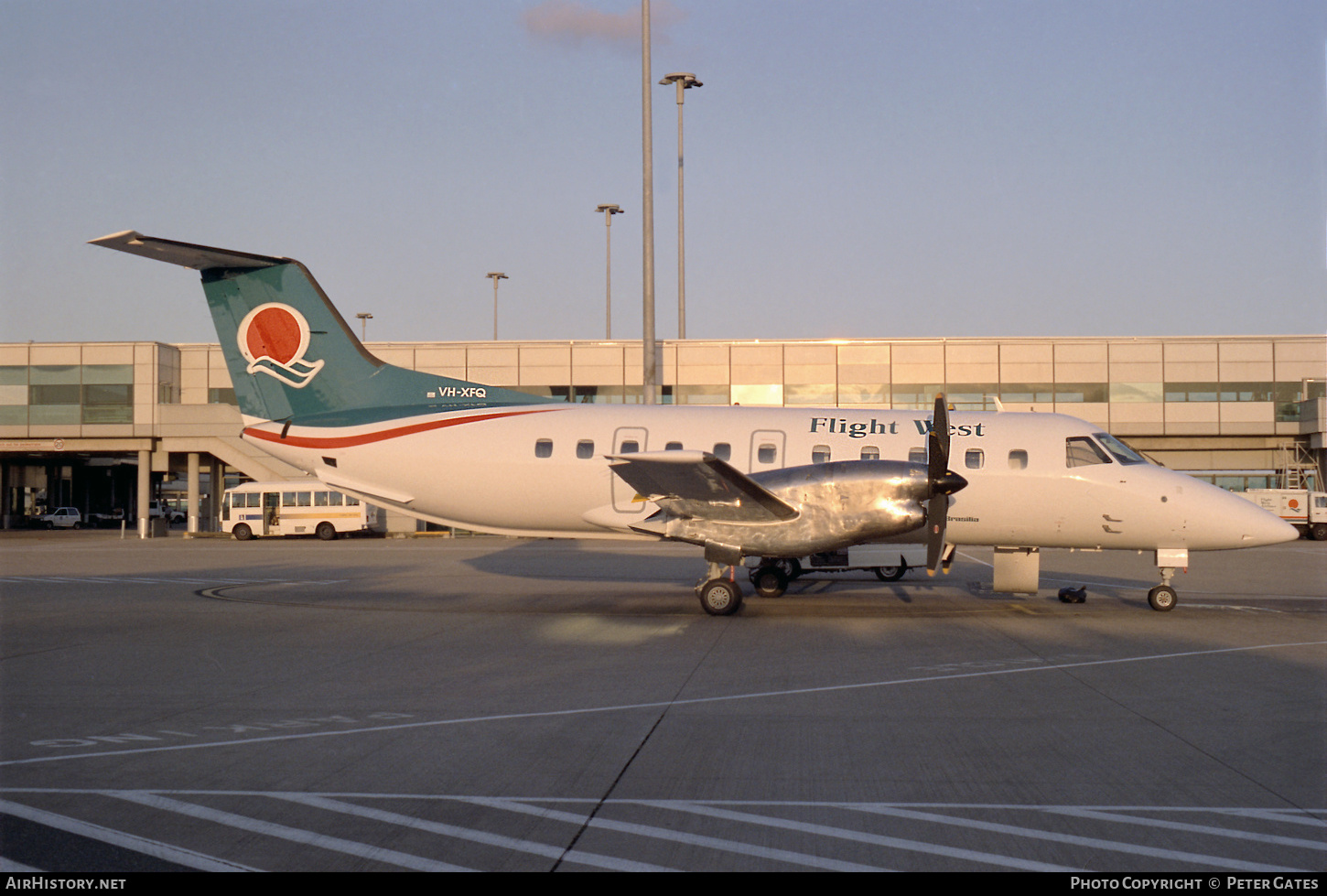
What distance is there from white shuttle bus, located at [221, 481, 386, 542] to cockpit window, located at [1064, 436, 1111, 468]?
33.4 meters

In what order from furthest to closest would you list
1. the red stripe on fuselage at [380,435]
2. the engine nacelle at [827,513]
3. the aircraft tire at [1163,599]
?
the red stripe on fuselage at [380,435] < the aircraft tire at [1163,599] < the engine nacelle at [827,513]

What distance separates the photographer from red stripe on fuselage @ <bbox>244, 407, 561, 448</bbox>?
1734 cm

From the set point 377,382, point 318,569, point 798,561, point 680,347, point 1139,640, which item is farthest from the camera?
point 680,347

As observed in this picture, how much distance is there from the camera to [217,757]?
7121 mm

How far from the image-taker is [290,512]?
43719 mm

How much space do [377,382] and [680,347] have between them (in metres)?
28.5

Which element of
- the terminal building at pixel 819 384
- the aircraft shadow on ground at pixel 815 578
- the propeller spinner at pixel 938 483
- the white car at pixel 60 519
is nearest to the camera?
the propeller spinner at pixel 938 483

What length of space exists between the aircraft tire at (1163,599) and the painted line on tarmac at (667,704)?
346 cm

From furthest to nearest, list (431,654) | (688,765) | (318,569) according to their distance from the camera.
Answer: (318,569) → (431,654) → (688,765)

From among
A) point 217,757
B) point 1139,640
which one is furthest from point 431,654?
point 1139,640

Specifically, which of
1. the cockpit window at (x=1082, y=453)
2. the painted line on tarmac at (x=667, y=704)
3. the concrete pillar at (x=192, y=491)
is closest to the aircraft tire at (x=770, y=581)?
the cockpit window at (x=1082, y=453)

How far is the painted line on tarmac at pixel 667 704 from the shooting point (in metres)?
7.33

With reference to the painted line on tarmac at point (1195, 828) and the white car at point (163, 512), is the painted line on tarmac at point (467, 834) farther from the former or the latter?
the white car at point (163, 512)
